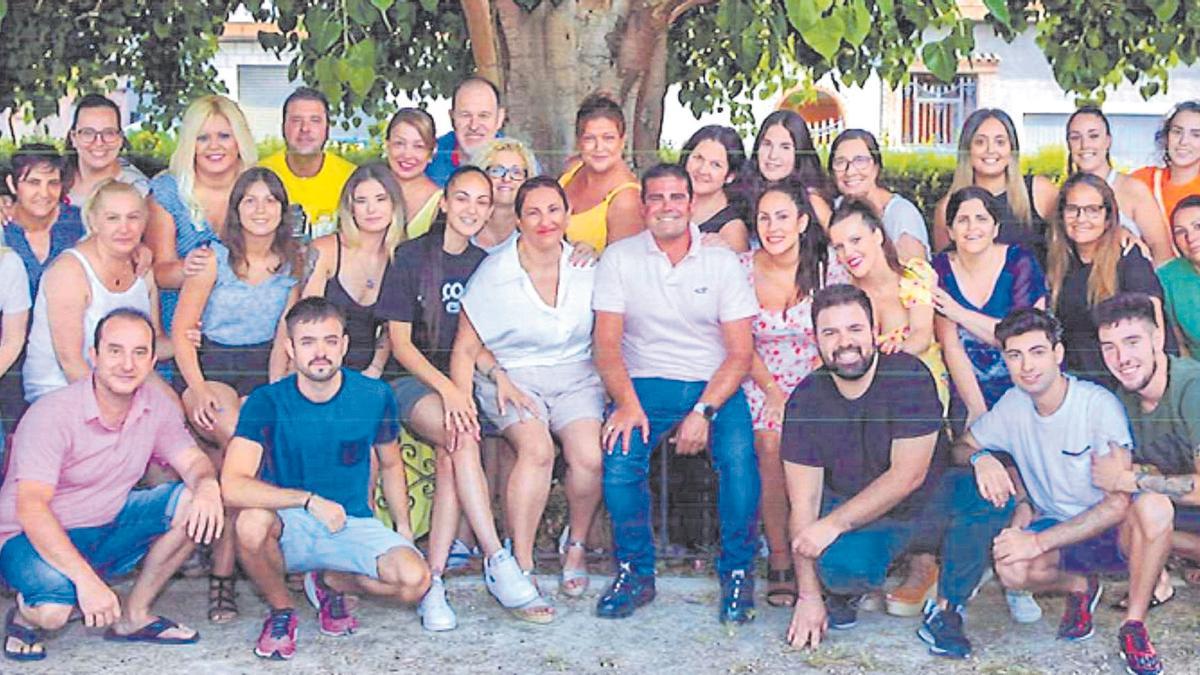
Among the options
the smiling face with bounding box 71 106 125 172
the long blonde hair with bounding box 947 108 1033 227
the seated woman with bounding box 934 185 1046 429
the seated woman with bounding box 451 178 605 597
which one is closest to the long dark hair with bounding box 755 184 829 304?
the seated woman with bounding box 934 185 1046 429

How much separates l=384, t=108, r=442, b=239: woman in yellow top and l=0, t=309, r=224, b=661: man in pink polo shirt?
2.90 ft

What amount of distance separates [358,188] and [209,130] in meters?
0.48

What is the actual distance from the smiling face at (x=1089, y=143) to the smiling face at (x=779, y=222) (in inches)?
35.9

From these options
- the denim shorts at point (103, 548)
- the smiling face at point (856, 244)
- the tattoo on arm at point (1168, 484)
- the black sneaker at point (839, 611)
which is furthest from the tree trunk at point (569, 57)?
the tattoo on arm at point (1168, 484)

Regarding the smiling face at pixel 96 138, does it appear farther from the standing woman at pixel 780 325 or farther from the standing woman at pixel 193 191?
the standing woman at pixel 780 325

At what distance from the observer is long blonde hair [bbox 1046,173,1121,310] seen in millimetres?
4492

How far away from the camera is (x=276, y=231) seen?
455cm

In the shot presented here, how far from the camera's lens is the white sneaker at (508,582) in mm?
4484

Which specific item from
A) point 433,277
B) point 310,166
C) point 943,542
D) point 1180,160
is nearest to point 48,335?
point 310,166

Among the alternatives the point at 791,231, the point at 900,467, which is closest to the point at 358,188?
the point at 791,231

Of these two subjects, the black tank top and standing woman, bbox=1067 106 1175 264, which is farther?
standing woman, bbox=1067 106 1175 264

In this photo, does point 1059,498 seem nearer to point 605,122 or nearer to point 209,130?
point 605,122

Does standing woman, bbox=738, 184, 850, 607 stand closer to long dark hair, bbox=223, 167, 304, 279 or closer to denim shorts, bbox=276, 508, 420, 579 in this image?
denim shorts, bbox=276, 508, 420, 579

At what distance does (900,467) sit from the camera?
435 cm
